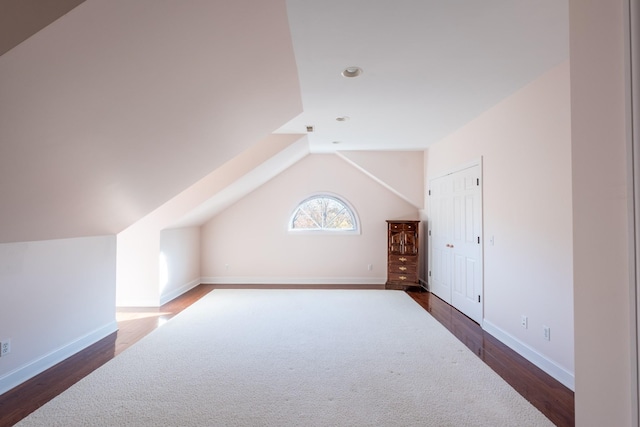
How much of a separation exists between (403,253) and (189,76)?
4.49 m

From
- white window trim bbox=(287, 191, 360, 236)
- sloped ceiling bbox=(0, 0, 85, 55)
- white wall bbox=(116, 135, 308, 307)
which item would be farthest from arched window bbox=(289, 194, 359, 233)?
sloped ceiling bbox=(0, 0, 85, 55)

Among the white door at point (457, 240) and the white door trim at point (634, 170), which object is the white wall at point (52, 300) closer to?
the white door trim at point (634, 170)

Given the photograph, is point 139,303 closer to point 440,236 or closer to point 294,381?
point 294,381

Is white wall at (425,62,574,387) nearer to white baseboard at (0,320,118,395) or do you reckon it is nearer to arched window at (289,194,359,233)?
arched window at (289,194,359,233)

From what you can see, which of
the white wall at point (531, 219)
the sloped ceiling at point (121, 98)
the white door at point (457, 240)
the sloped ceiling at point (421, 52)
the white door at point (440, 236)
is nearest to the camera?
the sloped ceiling at point (121, 98)

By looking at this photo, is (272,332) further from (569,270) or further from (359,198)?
(359,198)

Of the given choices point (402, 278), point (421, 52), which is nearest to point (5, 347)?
point (421, 52)

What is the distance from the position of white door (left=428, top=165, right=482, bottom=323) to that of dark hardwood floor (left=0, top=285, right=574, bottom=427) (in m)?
0.35

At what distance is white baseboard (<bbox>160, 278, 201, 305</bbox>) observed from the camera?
468 cm

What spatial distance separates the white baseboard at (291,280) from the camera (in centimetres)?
603

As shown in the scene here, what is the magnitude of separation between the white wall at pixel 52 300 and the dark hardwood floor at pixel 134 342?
14 centimetres

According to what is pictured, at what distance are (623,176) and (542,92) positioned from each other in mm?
2350

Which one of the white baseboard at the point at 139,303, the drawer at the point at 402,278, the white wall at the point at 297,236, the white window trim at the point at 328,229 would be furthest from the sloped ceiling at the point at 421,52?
the white baseboard at the point at 139,303

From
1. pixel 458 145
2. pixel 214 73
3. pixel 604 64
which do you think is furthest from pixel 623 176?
pixel 458 145
